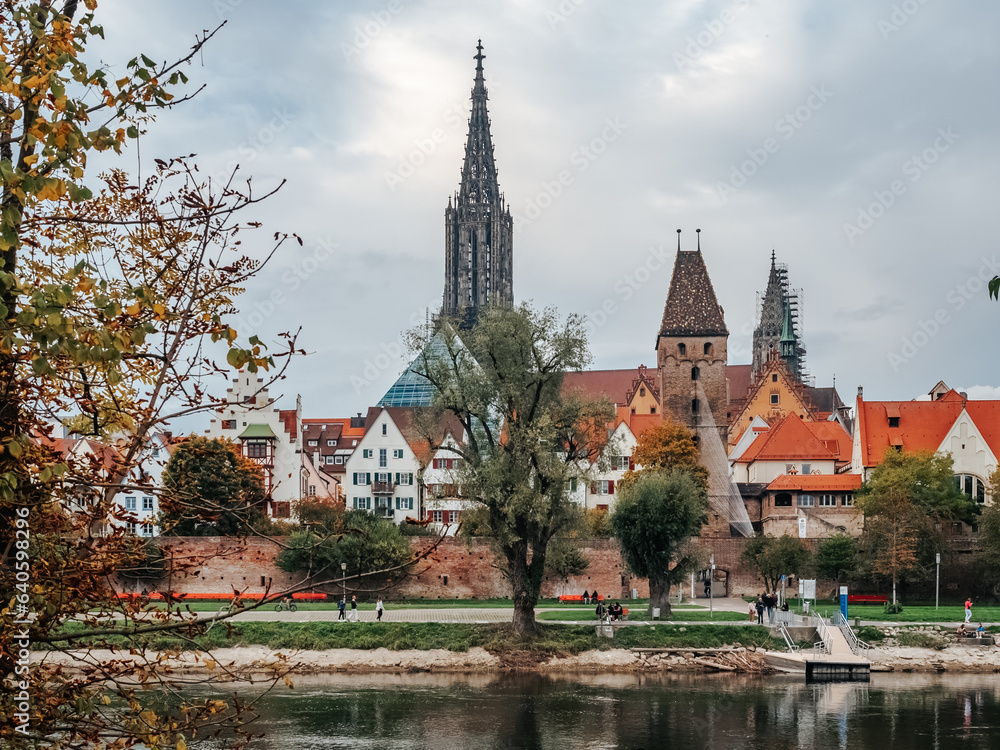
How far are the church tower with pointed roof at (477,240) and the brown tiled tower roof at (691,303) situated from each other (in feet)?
191

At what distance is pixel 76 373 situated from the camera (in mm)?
9422

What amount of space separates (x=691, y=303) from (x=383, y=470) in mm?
24892

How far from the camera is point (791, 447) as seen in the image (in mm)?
84812

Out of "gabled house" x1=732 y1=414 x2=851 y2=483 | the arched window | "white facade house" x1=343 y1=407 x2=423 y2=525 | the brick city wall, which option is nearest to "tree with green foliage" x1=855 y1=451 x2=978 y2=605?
the arched window

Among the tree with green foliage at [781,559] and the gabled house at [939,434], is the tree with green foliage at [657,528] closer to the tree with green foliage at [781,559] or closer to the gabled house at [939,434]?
the tree with green foliage at [781,559]

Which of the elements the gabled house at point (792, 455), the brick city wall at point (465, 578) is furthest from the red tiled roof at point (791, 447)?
the brick city wall at point (465, 578)

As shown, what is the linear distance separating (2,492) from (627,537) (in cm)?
4479

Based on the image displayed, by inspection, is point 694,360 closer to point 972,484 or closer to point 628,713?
point 972,484

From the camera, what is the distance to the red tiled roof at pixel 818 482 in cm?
7553

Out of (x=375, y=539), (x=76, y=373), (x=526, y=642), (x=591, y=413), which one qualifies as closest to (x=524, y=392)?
(x=591, y=413)

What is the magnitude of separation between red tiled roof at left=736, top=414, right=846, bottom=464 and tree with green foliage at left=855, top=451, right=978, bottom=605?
12639mm

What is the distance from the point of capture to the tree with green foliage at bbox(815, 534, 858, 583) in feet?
197

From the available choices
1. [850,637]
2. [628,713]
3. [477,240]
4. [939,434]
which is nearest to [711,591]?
[850,637]

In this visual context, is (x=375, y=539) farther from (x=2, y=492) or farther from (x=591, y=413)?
(x=2, y=492)
